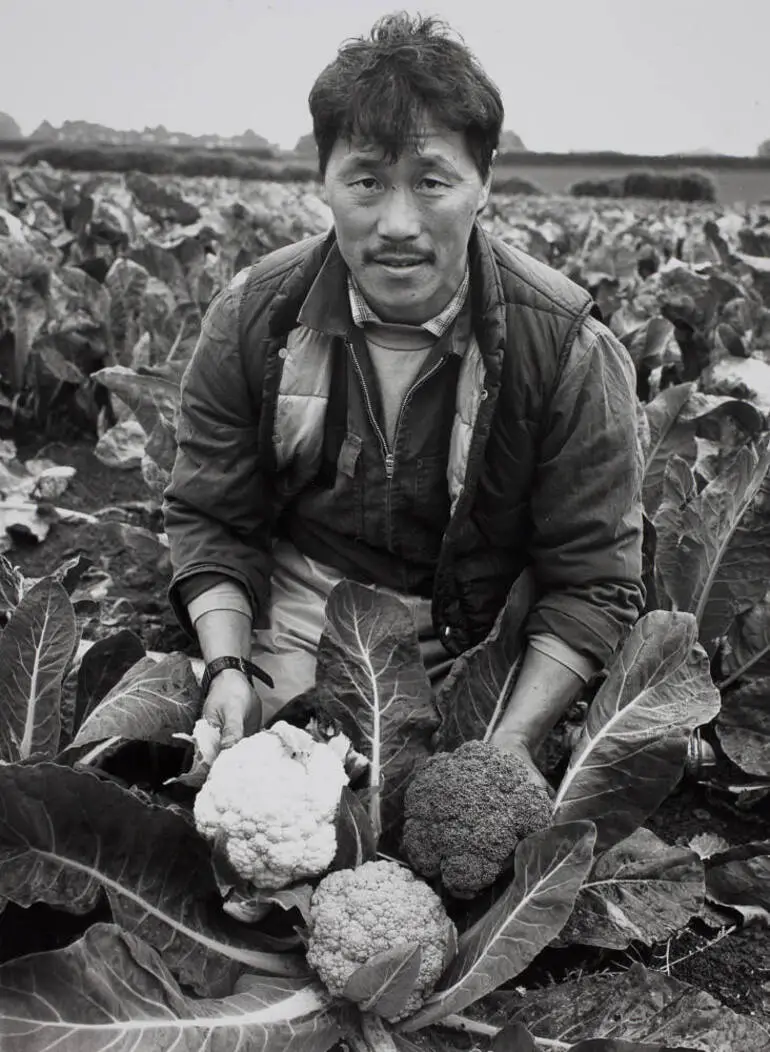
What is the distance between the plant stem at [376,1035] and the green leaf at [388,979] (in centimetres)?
7

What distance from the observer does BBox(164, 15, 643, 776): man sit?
2.19m

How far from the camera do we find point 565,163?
56500 millimetres

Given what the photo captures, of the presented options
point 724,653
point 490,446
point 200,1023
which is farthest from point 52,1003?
point 724,653

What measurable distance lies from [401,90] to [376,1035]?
5.58ft

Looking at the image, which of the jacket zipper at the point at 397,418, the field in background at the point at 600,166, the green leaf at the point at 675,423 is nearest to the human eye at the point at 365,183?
the jacket zipper at the point at 397,418

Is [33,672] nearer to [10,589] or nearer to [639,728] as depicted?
[10,589]

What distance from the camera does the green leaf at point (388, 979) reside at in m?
1.69

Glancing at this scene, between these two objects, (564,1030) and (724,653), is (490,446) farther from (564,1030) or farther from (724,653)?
(564,1030)

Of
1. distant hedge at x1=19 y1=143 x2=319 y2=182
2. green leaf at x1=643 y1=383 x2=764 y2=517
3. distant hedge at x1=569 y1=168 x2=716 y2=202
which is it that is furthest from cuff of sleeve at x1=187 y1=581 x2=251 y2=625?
distant hedge at x1=569 y1=168 x2=716 y2=202

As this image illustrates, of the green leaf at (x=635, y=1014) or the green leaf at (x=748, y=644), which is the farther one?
the green leaf at (x=748, y=644)

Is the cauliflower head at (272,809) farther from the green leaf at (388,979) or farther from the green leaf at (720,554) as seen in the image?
the green leaf at (720,554)

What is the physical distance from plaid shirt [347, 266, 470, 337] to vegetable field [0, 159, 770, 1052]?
1.99 feet

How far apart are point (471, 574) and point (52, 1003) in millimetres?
1335

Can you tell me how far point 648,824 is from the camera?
2.60 m
